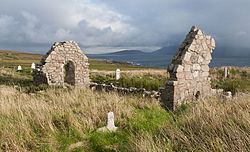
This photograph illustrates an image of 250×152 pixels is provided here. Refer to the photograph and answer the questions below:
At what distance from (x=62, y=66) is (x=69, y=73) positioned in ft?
5.62

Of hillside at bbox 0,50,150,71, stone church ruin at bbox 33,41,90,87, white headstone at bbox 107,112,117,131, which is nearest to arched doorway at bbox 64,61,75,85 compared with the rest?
stone church ruin at bbox 33,41,90,87

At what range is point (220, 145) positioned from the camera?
5199mm

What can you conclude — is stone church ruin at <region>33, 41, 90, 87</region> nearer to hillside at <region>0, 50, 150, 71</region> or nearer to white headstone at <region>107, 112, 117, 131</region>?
white headstone at <region>107, 112, 117, 131</region>

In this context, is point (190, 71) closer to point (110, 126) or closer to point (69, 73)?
point (110, 126)

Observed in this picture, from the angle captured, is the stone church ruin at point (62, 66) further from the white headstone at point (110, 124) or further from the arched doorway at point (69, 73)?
the white headstone at point (110, 124)

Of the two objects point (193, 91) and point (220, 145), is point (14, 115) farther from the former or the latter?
point (193, 91)

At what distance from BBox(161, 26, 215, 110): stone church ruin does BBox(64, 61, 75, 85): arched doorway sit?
12.7 meters

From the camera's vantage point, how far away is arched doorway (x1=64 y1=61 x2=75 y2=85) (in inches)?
967

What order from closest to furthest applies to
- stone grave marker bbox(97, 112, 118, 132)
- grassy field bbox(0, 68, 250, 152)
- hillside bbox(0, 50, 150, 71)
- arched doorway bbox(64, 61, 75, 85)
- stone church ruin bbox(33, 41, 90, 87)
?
grassy field bbox(0, 68, 250, 152) < stone grave marker bbox(97, 112, 118, 132) < stone church ruin bbox(33, 41, 90, 87) < arched doorway bbox(64, 61, 75, 85) < hillside bbox(0, 50, 150, 71)

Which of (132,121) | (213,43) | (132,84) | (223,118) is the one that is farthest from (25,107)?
(132,84)

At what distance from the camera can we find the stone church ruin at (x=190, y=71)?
1184cm

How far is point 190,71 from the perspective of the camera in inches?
494

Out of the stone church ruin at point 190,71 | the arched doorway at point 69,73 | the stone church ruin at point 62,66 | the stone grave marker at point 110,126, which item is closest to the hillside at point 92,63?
the arched doorway at point 69,73

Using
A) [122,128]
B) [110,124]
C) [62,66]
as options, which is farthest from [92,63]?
[110,124]
